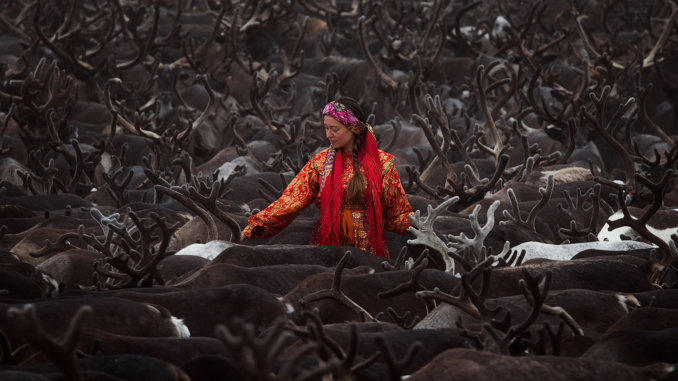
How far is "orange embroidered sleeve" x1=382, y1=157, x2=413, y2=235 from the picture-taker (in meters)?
6.43

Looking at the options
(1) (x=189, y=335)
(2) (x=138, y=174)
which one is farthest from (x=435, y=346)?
(2) (x=138, y=174)

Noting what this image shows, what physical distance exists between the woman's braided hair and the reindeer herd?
35 centimetres

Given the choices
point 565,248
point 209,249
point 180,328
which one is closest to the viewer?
point 180,328

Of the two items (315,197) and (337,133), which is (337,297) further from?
(315,197)

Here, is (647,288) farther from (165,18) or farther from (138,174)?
(165,18)

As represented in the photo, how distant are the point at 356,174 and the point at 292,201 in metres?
0.42

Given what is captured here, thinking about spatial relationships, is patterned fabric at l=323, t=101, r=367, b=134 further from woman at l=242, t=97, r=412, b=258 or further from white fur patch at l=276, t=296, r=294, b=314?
white fur patch at l=276, t=296, r=294, b=314

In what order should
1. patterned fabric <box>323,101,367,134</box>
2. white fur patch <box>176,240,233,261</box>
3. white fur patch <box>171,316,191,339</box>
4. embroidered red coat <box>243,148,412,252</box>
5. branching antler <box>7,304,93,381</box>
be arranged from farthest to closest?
white fur patch <box>176,240,233,261</box>, embroidered red coat <box>243,148,412,252</box>, patterned fabric <box>323,101,367,134</box>, white fur patch <box>171,316,191,339</box>, branching antler <box>7,304,93,381</box>

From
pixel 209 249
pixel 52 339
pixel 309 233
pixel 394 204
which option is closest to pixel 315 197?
pixel 394 204

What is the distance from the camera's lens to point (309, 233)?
7059mm

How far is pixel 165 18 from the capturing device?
20.7m

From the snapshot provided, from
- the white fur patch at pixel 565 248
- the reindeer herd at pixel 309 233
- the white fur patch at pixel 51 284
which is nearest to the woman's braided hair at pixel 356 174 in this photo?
the reindeer herd at pixel 309 233

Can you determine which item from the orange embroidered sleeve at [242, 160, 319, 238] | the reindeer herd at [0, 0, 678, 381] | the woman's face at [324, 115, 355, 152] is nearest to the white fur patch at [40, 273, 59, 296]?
the reindeer herd at [0, 0, 678, 381]

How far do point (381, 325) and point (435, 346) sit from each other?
1.37 feet
